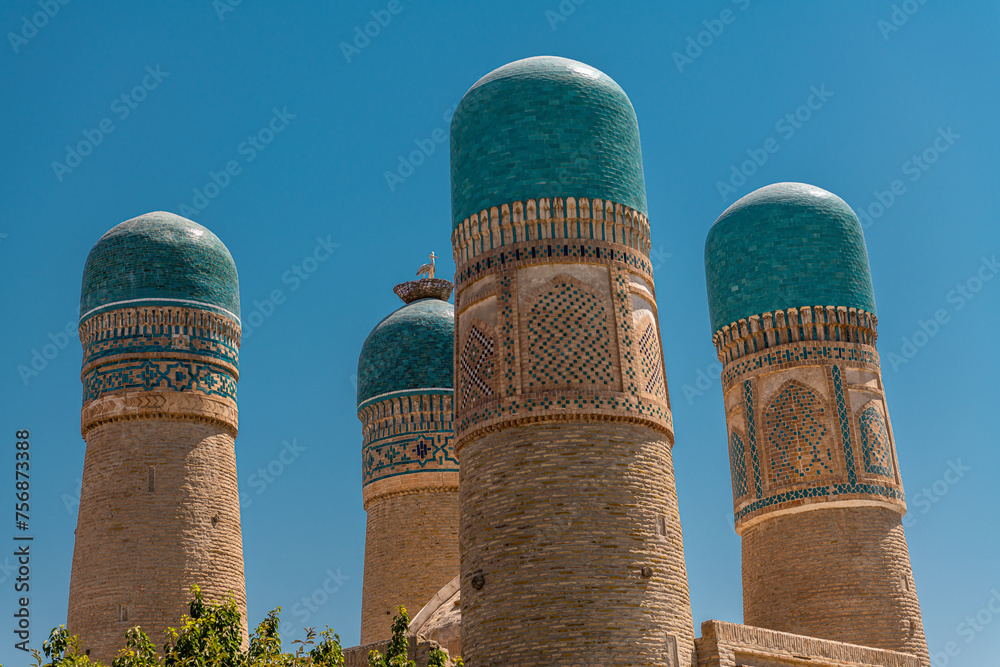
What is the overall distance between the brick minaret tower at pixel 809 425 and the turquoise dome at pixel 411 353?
439cm

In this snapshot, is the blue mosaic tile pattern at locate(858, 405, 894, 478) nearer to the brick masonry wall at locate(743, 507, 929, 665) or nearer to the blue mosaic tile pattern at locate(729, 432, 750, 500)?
the brick masonry wall at locate(743, 507, 929, 665)

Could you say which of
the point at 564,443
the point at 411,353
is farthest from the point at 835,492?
the point at 411,353

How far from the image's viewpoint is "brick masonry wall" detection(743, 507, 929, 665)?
15.9m

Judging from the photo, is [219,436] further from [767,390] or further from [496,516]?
[767,390]

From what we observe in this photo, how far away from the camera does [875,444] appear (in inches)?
661

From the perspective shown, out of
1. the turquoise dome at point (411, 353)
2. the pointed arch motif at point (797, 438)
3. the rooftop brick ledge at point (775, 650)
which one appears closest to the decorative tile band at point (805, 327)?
the pointed arch motif at point (797, 438)

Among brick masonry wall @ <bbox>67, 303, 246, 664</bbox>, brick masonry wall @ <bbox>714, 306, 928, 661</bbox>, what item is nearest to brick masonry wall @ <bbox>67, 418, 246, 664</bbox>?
brick masonry wall @ <bbox>67, 303, 246, 664</bbox>

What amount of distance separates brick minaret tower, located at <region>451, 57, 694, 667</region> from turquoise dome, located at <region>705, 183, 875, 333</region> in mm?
4134

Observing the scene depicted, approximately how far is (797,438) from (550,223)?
222 inches

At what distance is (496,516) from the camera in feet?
39.9

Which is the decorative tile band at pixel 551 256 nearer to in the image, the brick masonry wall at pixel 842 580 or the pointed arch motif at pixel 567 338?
the pointed arch motif at pixel 567 338

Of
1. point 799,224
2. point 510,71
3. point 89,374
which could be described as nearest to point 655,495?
point 510,71

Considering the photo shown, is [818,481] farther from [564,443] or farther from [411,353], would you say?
[411,353]

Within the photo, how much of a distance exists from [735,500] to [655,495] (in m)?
5.44
